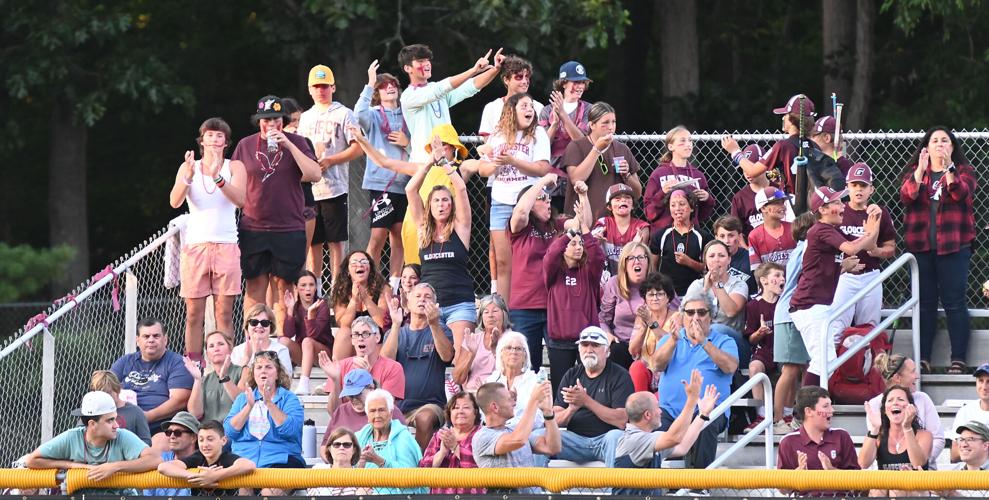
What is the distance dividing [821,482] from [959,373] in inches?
182

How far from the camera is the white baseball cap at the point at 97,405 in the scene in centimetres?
1159

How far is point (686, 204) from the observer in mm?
14414

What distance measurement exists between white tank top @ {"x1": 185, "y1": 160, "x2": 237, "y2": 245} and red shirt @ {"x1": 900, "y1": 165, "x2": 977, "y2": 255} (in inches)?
185

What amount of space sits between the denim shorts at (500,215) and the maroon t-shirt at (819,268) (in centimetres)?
227

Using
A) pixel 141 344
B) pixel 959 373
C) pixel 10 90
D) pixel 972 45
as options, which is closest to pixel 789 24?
pixel 972 45

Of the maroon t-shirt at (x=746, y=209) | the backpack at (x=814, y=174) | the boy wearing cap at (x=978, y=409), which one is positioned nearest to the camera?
the boy wearing cap at (x=978, y=409)

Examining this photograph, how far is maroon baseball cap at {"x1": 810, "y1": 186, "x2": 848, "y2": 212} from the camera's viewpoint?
13.7 metres

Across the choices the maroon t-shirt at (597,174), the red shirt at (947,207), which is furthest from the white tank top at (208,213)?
the red shirt at (947,207)

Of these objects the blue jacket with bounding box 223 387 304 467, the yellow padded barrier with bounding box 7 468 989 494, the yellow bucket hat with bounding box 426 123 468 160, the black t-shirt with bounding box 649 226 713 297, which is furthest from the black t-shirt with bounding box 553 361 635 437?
the yellow bucket hat with bounding box 426 123 468 160

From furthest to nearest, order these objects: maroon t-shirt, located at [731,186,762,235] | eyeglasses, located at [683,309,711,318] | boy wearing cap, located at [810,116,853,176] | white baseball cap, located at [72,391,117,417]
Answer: maroon t-shirt, located at [731,186,762,235], boy wearing cap, located at [810,116,853,176], eyeglasses, located at [683,309,711,318], white baseball cap, located at [72,391,117,417]

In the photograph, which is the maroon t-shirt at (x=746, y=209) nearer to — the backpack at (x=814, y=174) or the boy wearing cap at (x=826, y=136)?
the backpack at (x=814, y=174)

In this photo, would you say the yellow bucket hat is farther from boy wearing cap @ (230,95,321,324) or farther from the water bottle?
the water bottle

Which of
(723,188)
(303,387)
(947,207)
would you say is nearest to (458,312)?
(303,387)

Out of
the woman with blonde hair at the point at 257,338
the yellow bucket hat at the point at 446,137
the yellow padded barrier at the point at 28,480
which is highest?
the yellow bucket hat at the point at 446,137
